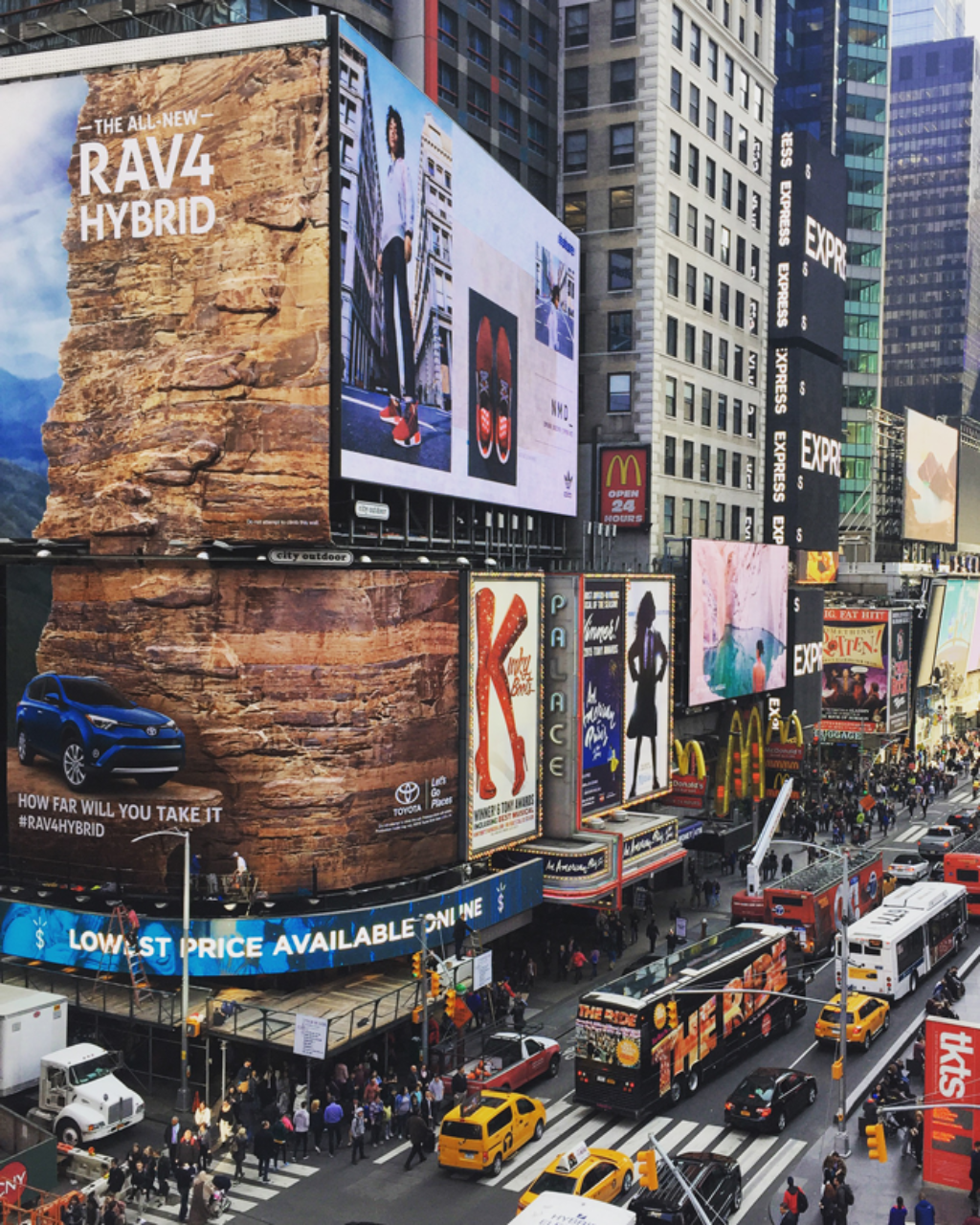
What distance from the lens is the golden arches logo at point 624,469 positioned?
69.0 m

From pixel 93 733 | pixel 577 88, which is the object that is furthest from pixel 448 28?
pixel 93 733

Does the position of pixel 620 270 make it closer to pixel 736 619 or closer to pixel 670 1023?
pixel 736 619

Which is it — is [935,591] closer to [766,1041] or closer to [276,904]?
[766,1041]

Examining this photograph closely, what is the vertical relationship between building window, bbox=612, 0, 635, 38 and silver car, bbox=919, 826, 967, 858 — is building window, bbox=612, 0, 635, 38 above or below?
above

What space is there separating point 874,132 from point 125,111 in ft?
377

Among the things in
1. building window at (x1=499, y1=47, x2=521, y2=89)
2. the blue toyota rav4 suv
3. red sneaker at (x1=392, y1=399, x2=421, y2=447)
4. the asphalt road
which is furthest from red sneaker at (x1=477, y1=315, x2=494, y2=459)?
the asphalt road

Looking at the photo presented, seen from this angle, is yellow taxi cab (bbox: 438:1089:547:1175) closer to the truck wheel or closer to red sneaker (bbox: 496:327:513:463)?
the truck wheel

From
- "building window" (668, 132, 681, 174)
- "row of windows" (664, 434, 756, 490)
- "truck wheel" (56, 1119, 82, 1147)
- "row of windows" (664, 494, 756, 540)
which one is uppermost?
"building window" (668, 132, 681, 174)

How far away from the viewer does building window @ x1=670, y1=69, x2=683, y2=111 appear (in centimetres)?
7106

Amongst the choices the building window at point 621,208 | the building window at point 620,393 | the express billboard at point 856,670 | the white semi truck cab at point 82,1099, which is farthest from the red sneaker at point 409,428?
the express billboard at point 856,670

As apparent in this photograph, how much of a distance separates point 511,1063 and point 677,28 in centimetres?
5596

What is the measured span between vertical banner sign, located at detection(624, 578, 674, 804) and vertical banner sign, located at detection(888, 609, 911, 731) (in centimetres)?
3955

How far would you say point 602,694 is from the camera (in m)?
55.9

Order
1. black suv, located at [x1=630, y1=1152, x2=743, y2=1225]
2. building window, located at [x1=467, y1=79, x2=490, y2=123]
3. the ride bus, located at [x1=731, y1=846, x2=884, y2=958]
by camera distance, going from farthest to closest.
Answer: building window, located at [x1=467, y1=79, x2=490, y2=123] < the ride bus, located at [x1=731, y1=846, x2=884, y2=958] < black suv, located at [x1=630, y1=1152, x2=743, y2=1225]
